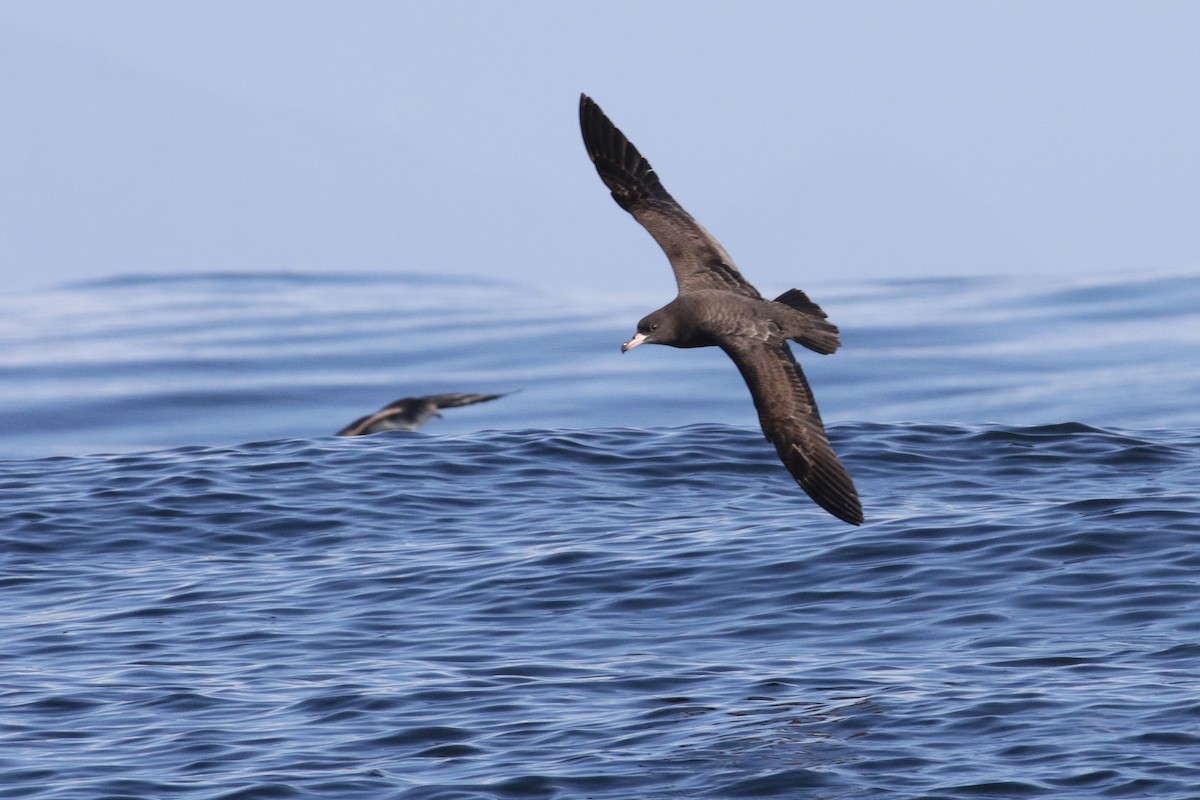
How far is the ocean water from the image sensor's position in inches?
369

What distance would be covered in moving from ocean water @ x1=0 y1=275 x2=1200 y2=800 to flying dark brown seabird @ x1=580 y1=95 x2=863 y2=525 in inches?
46.5

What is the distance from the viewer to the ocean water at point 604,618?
938 cm

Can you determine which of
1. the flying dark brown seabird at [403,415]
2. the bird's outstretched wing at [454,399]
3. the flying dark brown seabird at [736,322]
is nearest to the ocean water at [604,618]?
the flying dark brown seabird at [403,415]

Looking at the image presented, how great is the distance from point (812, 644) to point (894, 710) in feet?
5.09

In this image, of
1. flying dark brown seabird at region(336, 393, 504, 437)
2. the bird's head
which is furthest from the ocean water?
the bird's head

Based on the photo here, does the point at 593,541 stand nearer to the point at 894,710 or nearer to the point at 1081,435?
the point at 894,710

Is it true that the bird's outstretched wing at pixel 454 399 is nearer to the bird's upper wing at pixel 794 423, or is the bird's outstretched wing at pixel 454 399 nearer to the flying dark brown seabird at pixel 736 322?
the flying dark brown seabird at pixel 736 322

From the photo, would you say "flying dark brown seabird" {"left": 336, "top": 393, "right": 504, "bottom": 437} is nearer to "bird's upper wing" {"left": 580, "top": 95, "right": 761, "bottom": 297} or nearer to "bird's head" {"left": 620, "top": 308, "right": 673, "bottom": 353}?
"bird's upper wing" {"left": 580, "top": 95, "right": 761, "bottom": 297}

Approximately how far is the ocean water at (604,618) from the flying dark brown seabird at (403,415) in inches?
39.4

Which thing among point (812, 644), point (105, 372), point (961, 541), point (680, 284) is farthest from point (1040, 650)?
point (105, 372)

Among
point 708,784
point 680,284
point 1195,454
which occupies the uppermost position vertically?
point 680,284

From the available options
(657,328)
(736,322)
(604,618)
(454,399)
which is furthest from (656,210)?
(454,399)

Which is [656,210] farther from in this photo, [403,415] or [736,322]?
[403,415]

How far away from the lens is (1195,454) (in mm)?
17125
